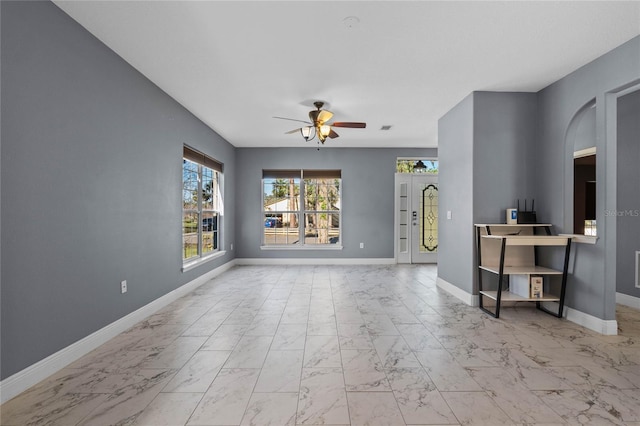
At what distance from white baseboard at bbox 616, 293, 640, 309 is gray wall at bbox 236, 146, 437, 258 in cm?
369

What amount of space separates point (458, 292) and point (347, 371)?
2512 millimetres

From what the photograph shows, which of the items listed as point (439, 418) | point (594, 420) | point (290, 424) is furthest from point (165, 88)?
point (594, 420)

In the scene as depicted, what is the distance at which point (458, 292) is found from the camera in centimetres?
413

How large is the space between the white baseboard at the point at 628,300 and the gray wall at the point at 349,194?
3.69m

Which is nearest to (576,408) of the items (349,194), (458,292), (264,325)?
(458,292)

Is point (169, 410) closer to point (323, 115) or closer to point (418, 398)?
point (418, 398)

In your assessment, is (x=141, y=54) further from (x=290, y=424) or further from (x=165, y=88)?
(x=290, y=424)

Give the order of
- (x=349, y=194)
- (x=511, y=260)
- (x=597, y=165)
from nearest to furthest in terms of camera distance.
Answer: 1. (x=597, y=165)
2. (x=511, y=260)
3. (x=349, y=194)

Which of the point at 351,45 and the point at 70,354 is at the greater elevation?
the point at 351,45

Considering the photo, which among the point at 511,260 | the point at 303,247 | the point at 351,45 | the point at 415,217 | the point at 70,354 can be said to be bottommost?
the point at 70,354

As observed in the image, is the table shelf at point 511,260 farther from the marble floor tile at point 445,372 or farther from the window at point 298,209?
the window at point 298,209

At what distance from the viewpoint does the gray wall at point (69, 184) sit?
1.94 metres

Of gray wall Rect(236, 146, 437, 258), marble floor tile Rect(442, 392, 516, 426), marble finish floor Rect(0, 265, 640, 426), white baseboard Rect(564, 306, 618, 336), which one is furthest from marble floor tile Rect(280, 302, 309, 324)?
gray wall Rect(236, 146, 437, 258)

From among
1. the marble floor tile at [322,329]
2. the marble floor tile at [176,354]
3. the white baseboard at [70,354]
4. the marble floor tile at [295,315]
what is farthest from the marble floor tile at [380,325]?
the white baseboard at [70,354]
